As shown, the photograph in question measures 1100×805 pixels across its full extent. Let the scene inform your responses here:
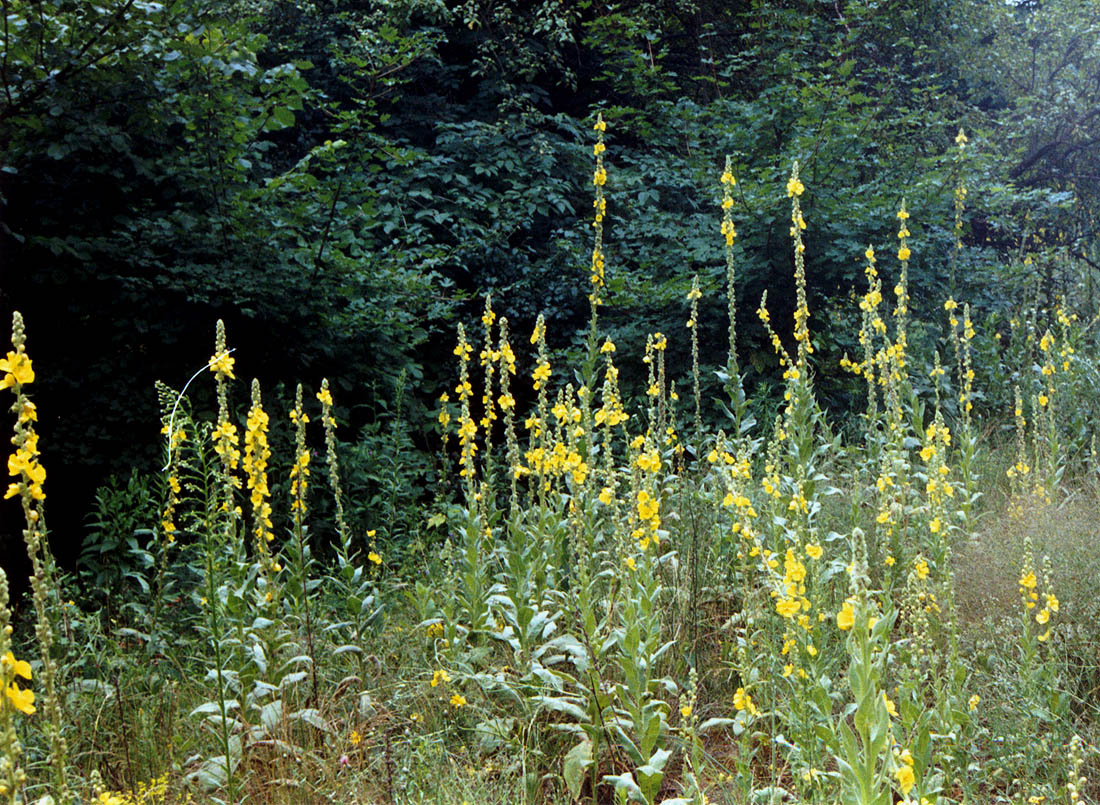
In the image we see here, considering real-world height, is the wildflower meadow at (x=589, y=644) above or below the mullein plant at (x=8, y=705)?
below

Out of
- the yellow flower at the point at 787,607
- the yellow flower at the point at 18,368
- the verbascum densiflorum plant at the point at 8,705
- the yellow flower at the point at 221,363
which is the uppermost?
the yellow flower at the point at 18,368

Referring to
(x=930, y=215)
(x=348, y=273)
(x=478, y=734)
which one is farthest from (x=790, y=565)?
(x=930, y=215)

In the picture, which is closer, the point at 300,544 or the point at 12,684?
the point at 12,684

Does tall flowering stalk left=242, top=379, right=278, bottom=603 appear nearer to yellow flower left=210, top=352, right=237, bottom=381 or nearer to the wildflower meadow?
the wildflower meadow

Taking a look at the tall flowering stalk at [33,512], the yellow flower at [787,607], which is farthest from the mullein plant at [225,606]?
the yellow flower at [787,607]

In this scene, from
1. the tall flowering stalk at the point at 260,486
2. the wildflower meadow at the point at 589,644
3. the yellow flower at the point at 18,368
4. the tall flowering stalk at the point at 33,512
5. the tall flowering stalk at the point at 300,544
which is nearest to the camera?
the tall flowering stalk at the point at 33,512

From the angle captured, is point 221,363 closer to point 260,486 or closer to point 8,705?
point 260,486

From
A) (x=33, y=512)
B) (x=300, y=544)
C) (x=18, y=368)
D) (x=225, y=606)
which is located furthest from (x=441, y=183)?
(x=33, y=512)

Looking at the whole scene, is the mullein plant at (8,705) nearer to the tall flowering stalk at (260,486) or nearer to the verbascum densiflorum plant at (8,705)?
the verbascum densiflorum plant at (8,705)

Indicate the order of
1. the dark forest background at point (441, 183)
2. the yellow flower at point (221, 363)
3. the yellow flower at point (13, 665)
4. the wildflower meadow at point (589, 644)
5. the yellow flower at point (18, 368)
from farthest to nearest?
the dark forest background at point (441, 183)
the yellow flower at point (221, 363)
the wildflower meadow at point (589, 644)
the yellow flower at point (18, 368)
the yellow flower at point (13, 665)

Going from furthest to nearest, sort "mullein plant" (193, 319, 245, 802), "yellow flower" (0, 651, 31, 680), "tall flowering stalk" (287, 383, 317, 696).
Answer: "tall flowering stalk" (287, 383, 317, 696) < "mullein plant" (193, 319, 245, 802) < "yellow flower" (0, 651, 31, 680)

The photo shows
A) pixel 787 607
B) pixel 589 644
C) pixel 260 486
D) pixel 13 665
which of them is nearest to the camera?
pixel 13 665

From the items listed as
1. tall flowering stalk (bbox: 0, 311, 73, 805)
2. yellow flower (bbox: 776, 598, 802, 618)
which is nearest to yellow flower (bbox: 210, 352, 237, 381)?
tall flowering stalk (bbox: 0, 311, 73, 805)

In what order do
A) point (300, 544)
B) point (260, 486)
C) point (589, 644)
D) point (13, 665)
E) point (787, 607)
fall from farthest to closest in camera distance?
point (300, 544) < point (260, 486) < point (589, 644) < point (787, 607) < point (13, 665)
